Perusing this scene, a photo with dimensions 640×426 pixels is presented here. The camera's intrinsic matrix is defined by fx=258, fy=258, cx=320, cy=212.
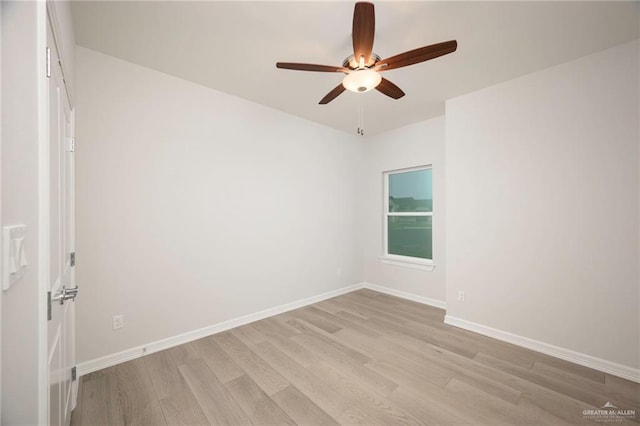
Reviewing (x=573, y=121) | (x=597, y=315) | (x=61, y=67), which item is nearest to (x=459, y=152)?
(x=573, y=121)

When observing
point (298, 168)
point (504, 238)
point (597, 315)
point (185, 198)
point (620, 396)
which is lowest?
point (620, 396)

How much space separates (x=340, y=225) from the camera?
4367 millimetres

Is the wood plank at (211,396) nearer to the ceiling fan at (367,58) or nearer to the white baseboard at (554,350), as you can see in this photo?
the ceiling fan at (367,58)

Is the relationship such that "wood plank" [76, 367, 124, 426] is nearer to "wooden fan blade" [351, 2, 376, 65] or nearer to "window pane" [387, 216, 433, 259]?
"wooden fan blade" [351, 2, 376, 65]

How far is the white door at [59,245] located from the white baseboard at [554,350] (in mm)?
3420

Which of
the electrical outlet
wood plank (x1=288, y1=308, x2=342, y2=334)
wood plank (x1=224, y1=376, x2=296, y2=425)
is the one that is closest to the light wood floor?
wood plank (x1=224, y1=376, x2=296, y2=425)

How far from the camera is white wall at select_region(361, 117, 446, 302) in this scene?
3.70 metres

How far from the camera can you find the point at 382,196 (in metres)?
4.52

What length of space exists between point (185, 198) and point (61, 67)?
1426 mm

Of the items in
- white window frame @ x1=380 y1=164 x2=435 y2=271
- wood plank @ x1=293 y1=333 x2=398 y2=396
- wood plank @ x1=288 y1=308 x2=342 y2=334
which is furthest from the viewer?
white window frame @ x1=380 y1=164 x2=435 y2=271

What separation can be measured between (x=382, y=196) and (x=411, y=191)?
50 centimetres

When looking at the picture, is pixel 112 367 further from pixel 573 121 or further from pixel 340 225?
pixel 573 121

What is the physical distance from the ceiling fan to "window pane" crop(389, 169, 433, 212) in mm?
2267

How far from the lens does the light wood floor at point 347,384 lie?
1715mm
